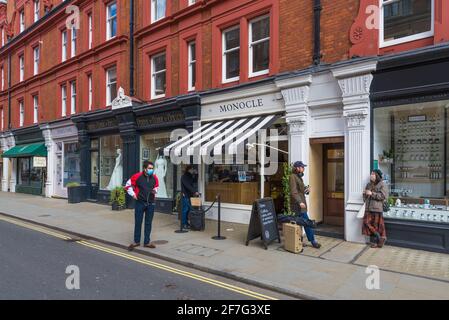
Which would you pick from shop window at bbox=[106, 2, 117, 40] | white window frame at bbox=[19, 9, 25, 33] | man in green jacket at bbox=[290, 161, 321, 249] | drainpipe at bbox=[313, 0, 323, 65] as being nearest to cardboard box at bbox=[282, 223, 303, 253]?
man in green jacket at bbox=[290, 161, 321, 249]

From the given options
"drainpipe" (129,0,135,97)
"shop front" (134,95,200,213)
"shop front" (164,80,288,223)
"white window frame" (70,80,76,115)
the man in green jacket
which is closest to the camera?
the man in green jacket

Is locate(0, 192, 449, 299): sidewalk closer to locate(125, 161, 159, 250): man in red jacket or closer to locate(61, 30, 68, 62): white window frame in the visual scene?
locate(125, 161, 159, 250): man in red jacket

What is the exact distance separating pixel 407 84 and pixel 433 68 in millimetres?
551

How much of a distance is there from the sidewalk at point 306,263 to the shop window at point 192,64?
525cm

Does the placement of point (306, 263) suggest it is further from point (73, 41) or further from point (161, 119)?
point (73, 41)

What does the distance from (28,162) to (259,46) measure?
1847 cm

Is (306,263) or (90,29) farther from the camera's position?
(90,29)

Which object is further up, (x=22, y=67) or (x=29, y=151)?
(x=22, y=67)

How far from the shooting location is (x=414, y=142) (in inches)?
317

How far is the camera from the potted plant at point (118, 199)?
13781 millimetres

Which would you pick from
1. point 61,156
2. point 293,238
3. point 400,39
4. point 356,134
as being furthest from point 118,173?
point 400,39

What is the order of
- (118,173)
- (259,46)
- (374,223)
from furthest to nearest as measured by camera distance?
(118,173) → (259,46) → (374,223)

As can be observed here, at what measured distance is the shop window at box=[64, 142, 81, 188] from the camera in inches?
696

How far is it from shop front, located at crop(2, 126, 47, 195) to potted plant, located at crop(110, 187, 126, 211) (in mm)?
7092
